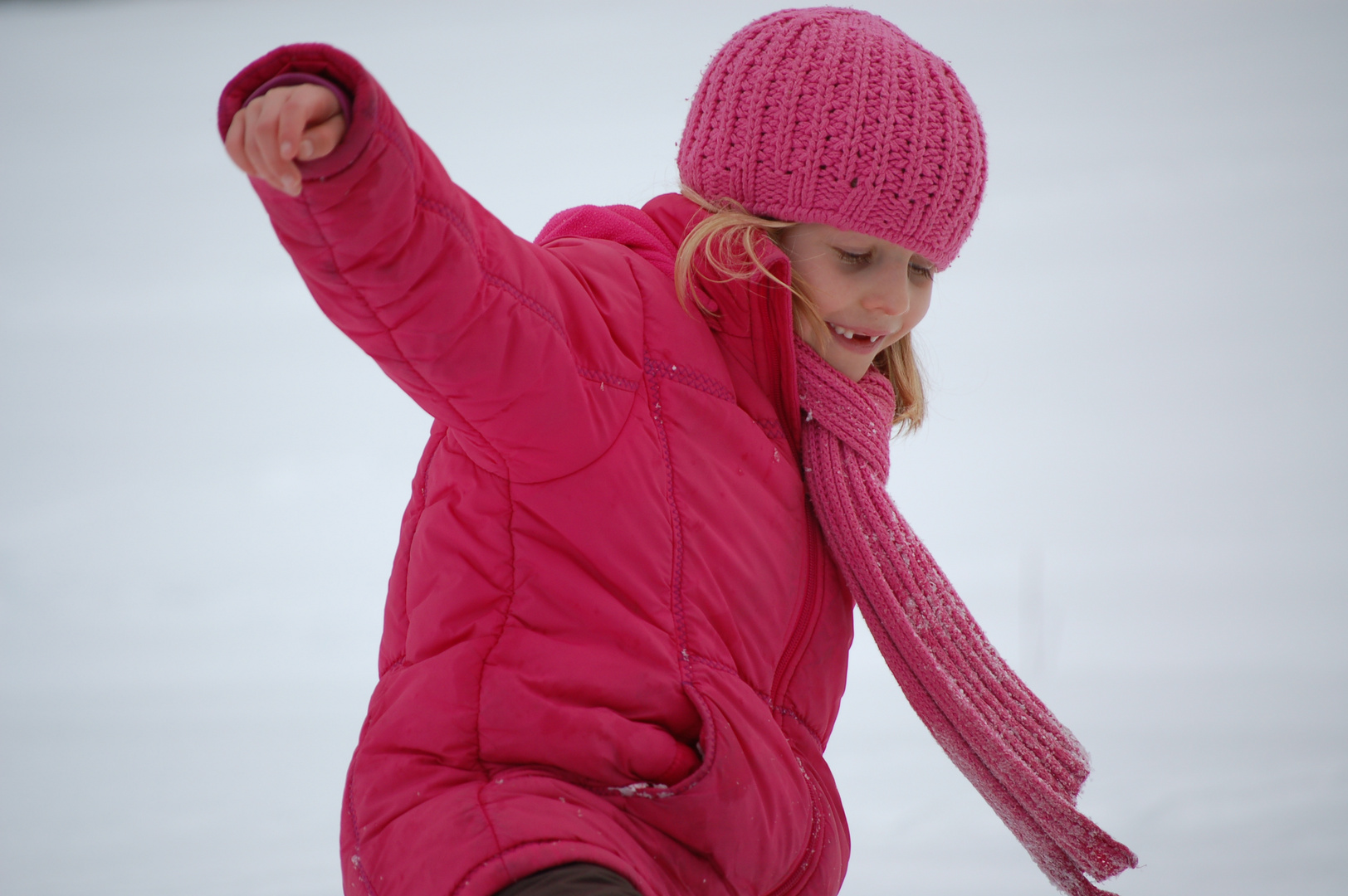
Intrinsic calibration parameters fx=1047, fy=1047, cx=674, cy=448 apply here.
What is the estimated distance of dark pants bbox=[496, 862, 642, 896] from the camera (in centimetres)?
55

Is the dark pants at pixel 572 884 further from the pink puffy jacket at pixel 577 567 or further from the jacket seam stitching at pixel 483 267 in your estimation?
the jacket seam stitching at pixel 483 267

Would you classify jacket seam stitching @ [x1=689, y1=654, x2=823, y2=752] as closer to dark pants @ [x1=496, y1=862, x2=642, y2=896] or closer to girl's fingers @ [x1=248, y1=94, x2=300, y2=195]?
dark pants @ [x1=496, y1=862, x2=642, y2=896]

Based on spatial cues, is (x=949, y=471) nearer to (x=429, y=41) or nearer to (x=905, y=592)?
(x=905, y=592)

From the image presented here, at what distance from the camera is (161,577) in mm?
→ 1840

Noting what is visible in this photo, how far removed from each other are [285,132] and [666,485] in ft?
1.13

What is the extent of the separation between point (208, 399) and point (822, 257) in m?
1.90

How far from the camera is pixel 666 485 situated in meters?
0.69

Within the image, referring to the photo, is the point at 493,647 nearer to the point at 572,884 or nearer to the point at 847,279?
the point at 572,884

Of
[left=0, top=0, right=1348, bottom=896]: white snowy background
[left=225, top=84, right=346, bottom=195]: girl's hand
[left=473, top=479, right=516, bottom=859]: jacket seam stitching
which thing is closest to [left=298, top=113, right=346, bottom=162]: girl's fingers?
[left=225, top=84, right=346, bottom=195]: girl's hand

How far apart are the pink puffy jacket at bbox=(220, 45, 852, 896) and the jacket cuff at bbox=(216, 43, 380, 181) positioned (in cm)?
2

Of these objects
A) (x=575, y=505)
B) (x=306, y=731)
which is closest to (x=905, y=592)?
(x=575, y=505)

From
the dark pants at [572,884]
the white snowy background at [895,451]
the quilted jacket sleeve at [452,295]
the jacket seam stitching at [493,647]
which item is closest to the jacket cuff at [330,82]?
the quilted jacket sleeve at [452,295]

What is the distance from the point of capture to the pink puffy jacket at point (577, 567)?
1.76 feet

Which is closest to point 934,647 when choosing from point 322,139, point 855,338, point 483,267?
point 855,338
